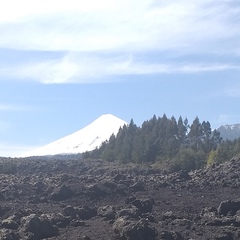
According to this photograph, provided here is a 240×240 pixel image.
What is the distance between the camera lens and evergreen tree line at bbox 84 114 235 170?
64.8m

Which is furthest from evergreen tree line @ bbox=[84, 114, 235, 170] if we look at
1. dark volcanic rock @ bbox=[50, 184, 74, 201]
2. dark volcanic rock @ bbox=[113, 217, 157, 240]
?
dark volcanic rock @ bbox=[113, 217, 157, 240]

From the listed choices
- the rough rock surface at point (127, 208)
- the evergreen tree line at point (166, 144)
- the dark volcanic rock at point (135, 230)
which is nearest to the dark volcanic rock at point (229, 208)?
the rough rock surface at point (127, 208)

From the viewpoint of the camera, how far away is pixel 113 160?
83062 mm

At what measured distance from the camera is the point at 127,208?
3022 cm

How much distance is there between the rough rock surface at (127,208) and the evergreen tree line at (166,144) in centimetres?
1044

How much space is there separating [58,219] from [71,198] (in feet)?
33.8

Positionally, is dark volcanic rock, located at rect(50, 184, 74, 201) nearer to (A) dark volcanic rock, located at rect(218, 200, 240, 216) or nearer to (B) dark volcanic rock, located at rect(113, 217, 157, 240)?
(A) dark volcanic rock, located at rect(218, 200, 240, 216)

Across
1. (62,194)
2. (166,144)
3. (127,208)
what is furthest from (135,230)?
(166,144)

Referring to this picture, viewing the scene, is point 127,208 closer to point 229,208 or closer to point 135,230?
point 229,208

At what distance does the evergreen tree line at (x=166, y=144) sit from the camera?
6481 centimetres

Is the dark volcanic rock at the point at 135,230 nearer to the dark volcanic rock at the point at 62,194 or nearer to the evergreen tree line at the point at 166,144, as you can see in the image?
the dark volcanic rock at the point at 62,194

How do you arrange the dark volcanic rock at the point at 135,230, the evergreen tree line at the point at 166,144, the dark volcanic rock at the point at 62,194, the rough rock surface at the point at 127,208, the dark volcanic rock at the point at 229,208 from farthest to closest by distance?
the evergreen tree line at the point at 166,144 < the dark volcanic rock at the point at 62,194 < the dark volcanic rock at the point at 229,208 < the rough rock surface at the point at 127,208 < the dark volcanic rock at the point at 135,230

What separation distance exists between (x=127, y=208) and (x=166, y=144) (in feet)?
157

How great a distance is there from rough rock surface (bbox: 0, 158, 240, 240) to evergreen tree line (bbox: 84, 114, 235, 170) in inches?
411
